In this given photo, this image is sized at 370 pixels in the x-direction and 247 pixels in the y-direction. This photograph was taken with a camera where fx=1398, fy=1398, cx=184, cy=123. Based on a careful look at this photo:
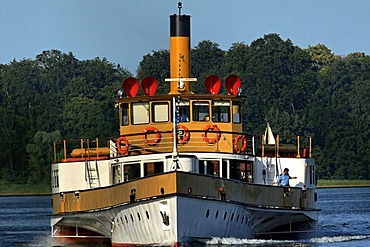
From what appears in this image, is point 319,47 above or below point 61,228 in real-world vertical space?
above

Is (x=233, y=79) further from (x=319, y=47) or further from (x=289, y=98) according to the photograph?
(x=319, y=47)

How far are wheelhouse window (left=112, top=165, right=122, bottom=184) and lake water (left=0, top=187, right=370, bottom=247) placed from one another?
399 centimetres

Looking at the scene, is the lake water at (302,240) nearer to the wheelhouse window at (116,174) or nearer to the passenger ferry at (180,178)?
the passenger ferry at (180,178)

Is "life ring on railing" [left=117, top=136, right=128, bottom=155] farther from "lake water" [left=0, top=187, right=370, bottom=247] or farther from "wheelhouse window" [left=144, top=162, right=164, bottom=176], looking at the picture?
"lake water" [left=0, top=187, right=370, bottom=247]

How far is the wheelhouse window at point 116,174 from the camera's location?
45366mm

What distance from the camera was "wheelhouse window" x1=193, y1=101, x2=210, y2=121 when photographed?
151ft

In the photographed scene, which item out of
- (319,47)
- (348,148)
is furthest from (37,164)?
(319,47)

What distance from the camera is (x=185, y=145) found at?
4509cm

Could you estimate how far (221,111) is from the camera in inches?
1829

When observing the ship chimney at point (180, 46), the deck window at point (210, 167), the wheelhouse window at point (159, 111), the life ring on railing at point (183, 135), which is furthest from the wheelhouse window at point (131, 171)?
the ship chimney at point (180, 46)

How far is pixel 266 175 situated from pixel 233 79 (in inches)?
136

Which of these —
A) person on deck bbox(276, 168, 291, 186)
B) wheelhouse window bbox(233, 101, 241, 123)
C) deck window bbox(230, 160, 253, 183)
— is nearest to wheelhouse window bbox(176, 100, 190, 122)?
wheelhouse window bbox(233, 101, 241, 123)

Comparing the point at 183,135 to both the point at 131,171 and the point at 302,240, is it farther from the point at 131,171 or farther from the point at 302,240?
the point at 302,240

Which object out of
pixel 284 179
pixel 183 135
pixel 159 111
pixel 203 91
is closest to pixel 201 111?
pixel 159 111
